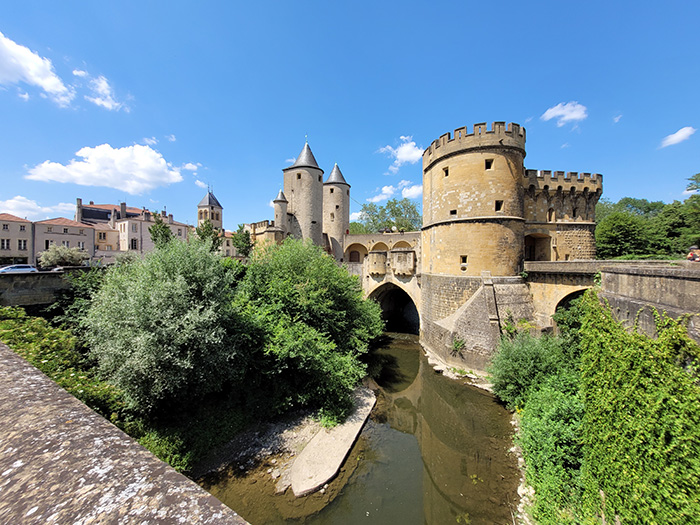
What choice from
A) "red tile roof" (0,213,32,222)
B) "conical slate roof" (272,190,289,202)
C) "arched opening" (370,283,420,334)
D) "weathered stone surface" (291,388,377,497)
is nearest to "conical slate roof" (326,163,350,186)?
"conical slate roof" (272,190,289,202)

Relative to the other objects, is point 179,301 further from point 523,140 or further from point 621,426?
point 523,140

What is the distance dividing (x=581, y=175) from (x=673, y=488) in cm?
1724

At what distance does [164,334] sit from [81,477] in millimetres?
6801

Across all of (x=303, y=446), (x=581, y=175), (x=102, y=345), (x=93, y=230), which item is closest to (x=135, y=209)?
(x=93, y=230)

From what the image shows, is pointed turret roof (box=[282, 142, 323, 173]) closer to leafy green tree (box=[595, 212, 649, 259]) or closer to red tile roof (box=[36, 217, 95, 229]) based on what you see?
leafy green tree (box=[595, 212, 649, 259])

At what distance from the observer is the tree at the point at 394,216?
142 feet

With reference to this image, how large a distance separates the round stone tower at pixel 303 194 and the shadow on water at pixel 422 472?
19.3 metres

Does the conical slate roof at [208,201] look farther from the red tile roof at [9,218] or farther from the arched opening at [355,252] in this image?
the arched opening at [355,252]

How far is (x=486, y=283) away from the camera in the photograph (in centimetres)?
1322

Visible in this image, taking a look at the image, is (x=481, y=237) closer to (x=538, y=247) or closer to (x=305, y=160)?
(x=538, y=247)

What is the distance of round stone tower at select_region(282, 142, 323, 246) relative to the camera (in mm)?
27891

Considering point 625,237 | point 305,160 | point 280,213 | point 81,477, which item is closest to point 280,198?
point 280,213

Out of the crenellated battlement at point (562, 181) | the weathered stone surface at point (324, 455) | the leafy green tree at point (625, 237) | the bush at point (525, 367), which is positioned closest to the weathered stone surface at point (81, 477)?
the weathered stone surface at point (324, 455)

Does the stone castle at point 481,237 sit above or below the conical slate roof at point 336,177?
below
